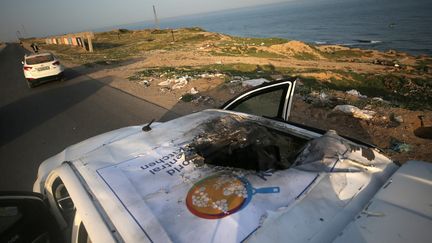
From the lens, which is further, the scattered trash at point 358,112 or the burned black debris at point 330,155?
the scattered trash at point 358,112

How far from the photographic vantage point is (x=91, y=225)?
1.57 meters

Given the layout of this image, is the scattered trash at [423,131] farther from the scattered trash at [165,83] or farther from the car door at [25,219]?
the scattered trash at [165,83]

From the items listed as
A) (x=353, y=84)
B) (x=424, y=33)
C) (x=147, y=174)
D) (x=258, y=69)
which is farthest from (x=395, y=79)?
(x=424, y=33)

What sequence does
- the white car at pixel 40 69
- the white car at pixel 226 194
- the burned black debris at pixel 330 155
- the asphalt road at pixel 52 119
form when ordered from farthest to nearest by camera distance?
the white car at pixel 40 69 → the asphalt road at pixel 52 119 → the burned black debris at pixel 330 155 → the white car at pixel 226 194

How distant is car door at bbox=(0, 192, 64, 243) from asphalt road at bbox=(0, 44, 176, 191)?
2777 mm

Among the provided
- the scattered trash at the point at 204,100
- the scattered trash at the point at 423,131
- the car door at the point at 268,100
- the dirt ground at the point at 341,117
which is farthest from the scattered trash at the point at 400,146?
the scattered trash at the point at 204,100

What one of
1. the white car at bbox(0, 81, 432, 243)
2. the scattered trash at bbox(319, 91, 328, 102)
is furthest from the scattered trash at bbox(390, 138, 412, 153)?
the white car at bbox(0, 81, 432, 243)

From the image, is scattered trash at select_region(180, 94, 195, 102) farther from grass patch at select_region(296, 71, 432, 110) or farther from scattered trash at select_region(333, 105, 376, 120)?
grass patch at select_region(296, 71, 432, 110)

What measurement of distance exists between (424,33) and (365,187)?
182 ft

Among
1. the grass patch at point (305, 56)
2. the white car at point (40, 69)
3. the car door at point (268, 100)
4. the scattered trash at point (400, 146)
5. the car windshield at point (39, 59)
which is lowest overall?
the grass patch at point (305, 56)

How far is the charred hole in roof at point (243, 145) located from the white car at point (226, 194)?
11 millimetres

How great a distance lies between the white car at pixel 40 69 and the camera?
38.9ft

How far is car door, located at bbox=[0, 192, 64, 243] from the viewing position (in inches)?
77.5

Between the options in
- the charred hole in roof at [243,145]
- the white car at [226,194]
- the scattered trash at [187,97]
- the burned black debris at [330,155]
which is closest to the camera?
the white car at [226,194]
